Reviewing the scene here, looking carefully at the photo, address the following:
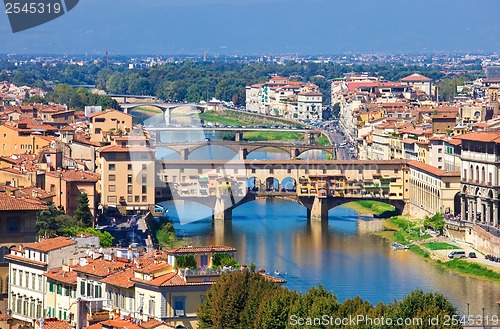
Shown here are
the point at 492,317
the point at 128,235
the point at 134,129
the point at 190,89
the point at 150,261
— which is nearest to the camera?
the point at 150,261

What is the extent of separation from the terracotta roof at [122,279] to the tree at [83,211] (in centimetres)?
1031

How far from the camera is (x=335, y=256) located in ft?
91.1

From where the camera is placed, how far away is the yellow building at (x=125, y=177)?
105ft

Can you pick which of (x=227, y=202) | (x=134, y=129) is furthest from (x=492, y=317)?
(x=134, y=129)

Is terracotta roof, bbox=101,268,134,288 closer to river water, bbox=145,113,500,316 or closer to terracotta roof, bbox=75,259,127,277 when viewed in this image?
terracotta roof, bbox=75,259,127,277

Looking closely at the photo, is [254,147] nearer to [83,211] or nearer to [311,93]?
[83,211]

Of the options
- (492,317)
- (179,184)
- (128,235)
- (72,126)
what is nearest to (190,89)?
(72,126)

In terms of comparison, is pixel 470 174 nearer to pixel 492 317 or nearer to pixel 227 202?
pixel 227 202

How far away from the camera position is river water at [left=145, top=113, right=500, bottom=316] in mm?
23391

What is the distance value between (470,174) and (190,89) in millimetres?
53402

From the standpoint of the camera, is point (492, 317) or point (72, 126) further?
point (72, 126)

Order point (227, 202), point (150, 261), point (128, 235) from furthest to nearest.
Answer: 1. point (227, 202)
2. point (128, 235)
3. point (150, 261)

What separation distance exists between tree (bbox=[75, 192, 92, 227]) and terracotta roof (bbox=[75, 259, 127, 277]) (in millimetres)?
9474

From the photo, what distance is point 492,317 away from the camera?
728 inches
